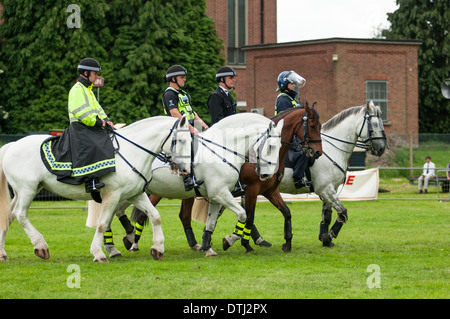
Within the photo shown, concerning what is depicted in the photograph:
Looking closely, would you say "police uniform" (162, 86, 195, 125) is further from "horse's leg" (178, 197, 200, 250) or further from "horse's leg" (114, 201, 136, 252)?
"horse's leg" (114, 201, 136, 252)

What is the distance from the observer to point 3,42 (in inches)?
1526

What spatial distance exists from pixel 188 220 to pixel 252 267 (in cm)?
253

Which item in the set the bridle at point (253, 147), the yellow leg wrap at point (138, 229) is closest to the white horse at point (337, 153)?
the bridle at point (253, 147)

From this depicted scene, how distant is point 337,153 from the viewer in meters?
12.9

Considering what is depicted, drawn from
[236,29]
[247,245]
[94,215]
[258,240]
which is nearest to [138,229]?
[94,215]

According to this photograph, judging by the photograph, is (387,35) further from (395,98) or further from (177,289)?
(177,289)

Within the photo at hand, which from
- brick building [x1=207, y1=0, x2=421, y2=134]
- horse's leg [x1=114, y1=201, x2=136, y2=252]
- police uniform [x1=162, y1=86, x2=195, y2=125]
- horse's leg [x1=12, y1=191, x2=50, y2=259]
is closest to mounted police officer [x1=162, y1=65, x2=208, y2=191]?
police uniform [x1=162, y1=86, x2=195, y2=125]

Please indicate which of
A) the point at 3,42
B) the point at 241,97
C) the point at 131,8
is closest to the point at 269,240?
the point at 131,8

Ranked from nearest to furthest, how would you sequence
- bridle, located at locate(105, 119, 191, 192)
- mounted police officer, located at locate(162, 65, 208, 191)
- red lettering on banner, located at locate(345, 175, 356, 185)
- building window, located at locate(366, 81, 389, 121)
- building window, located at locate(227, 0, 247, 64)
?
bridle, located at locate(105, 119, 191, 192), mounted police officer, located at locate(162, 65, 208, 191), red lettering on banner, located at locate(345, 175, 356, 185), building window, located at locate(366, 81, 389, 121), building window, located at locate(227, 0, 247, 64)

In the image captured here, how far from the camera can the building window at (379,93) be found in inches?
1538

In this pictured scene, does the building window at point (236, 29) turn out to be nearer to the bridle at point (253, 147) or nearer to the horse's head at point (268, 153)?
the bridle at point (253, 147)

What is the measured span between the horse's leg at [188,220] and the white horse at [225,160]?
80 centimetres

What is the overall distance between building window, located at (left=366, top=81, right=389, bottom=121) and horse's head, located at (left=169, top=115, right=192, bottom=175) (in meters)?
29.8

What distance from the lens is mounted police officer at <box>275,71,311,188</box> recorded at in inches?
494
